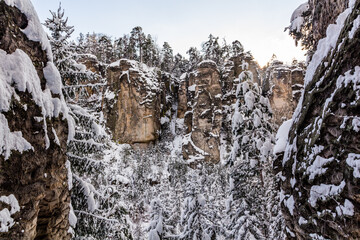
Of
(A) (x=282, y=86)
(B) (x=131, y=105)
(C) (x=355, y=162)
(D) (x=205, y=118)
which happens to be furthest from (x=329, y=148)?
(A) (x=282, y=86)

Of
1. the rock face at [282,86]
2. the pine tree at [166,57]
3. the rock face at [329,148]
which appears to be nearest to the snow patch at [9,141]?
the rock face at [329,148]

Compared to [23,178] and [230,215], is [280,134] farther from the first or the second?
[230,215]

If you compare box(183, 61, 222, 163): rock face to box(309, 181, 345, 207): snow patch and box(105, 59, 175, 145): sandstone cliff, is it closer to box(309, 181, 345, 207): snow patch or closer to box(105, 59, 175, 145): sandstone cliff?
box(105, 59, 175, 145): sandstone cliff

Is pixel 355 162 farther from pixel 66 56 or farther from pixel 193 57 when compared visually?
pixel 193 57

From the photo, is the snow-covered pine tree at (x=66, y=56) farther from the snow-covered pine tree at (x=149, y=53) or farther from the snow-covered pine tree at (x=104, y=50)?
the snow-covered pine tree at (x=104, y=50)

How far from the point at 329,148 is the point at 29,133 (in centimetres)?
491

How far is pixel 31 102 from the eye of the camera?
12.6 feet

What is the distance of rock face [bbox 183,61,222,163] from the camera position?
1383 inches

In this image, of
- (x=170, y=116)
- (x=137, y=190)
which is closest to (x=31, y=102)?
(x=137, y=190)

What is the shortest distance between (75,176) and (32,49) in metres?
3.62

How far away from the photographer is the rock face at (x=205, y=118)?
3512cm

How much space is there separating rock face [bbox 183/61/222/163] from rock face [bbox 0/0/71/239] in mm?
30583

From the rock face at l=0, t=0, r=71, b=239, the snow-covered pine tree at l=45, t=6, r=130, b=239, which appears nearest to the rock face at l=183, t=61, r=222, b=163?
the snow-covered pine tree at l=45, t=6, r=130, b=239

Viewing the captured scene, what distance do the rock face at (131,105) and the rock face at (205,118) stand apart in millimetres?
7031
